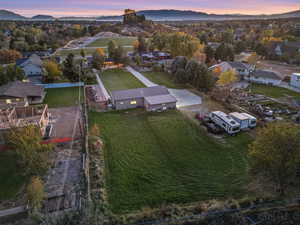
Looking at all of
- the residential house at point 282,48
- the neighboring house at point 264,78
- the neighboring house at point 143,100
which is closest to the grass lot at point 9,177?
the neighboring house at point 143,100

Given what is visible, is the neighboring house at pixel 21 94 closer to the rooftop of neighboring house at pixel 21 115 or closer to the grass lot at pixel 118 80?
the rooftop of neighboring house at pixel 21 115

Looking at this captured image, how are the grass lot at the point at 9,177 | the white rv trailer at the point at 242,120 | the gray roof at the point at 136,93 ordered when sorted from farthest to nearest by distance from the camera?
the gray roof at the point at 136,93 → the white rv trailer at the point at 242,120 → the grass lot at the point at 9,177

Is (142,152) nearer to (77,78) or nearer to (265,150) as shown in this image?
(265,150)

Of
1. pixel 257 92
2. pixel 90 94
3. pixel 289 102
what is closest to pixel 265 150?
pixel 289 102

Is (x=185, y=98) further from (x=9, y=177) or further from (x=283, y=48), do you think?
(x=283, y=48)

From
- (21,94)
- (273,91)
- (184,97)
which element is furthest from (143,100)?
(273,91)

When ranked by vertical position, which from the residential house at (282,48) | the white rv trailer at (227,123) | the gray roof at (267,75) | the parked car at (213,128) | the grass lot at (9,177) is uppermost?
the residential house at (282,48)
